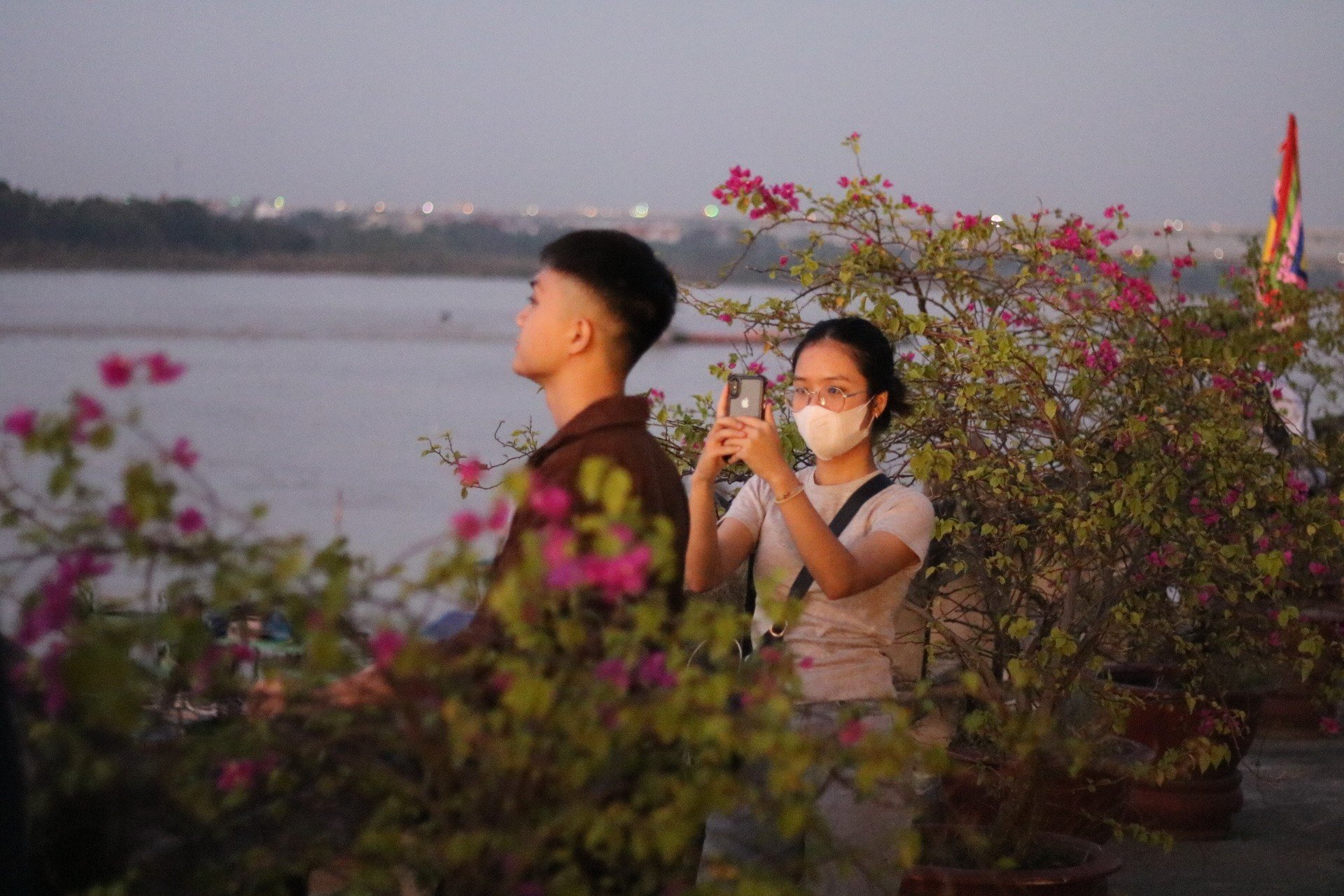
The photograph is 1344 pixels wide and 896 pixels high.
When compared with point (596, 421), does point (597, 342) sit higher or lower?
higher

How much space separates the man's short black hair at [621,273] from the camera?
2.58 metres

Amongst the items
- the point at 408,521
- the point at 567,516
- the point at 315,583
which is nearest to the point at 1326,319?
the point at 567,516

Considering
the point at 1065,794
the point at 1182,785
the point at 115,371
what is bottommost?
the point at 1182,785

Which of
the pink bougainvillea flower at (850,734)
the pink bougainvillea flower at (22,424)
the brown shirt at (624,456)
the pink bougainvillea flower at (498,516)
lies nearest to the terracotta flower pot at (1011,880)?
the brown shirt at (624,456)

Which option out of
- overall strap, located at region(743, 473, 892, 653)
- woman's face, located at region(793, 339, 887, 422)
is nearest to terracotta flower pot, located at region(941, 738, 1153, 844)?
overall strap, located at region(743, 473, 892, 653)

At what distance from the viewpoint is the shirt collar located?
2.49m

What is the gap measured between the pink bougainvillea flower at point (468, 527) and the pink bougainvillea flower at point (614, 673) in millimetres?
181

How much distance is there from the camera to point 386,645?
61.5 inches

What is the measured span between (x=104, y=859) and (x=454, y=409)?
59395mm

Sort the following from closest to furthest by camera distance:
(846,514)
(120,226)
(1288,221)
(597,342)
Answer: (597,342) → (846,514) → (120,226) → (1288,221)

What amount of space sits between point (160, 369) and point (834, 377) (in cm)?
181

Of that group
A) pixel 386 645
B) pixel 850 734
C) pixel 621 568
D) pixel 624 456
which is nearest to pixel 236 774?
pixel 386 645

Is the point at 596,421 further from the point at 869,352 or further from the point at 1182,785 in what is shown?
the point at 1182,785

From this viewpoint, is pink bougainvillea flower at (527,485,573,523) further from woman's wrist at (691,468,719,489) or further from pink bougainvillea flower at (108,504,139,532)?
woman's wrist at (691,468,719,489)
